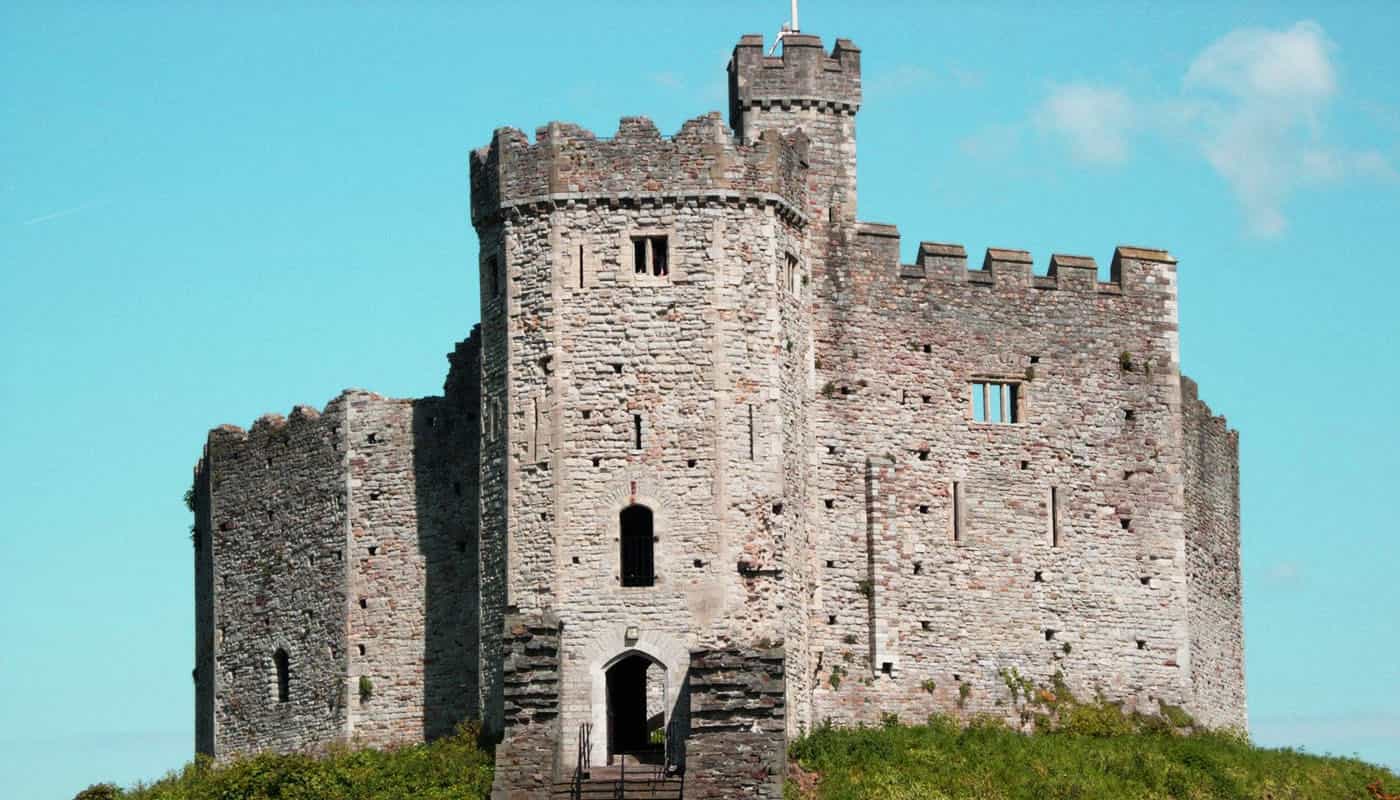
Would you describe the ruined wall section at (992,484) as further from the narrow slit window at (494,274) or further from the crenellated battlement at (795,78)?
the narrow slit window at (494,274)

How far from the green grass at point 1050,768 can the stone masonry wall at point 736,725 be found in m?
0.81

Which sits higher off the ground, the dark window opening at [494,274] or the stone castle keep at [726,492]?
the dark window opening at [494,274]

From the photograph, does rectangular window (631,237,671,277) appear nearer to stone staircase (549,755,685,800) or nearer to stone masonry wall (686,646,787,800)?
stone masonry wall (686,646,787,800)

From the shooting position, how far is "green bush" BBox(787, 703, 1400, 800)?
175ft

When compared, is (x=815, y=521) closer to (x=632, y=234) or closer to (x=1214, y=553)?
(x=632, y=234)

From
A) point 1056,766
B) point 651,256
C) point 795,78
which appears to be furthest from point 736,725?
point 795,78

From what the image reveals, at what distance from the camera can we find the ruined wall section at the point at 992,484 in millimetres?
58375

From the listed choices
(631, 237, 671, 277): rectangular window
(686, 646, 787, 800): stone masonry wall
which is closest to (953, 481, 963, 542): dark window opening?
(686, 646, 787, 800): stone masonry wall

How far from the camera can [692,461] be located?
54.2 m

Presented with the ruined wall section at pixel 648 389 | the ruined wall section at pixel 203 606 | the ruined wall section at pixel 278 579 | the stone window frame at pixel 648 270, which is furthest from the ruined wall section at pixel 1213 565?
the ruined wall section at pixel 203 606

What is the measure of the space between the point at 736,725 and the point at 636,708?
4740mm

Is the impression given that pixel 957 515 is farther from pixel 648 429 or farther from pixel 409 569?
pixel 409 569

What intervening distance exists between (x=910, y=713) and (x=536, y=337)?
34.3 feet

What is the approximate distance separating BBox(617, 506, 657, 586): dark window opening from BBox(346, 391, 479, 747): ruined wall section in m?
5.67
